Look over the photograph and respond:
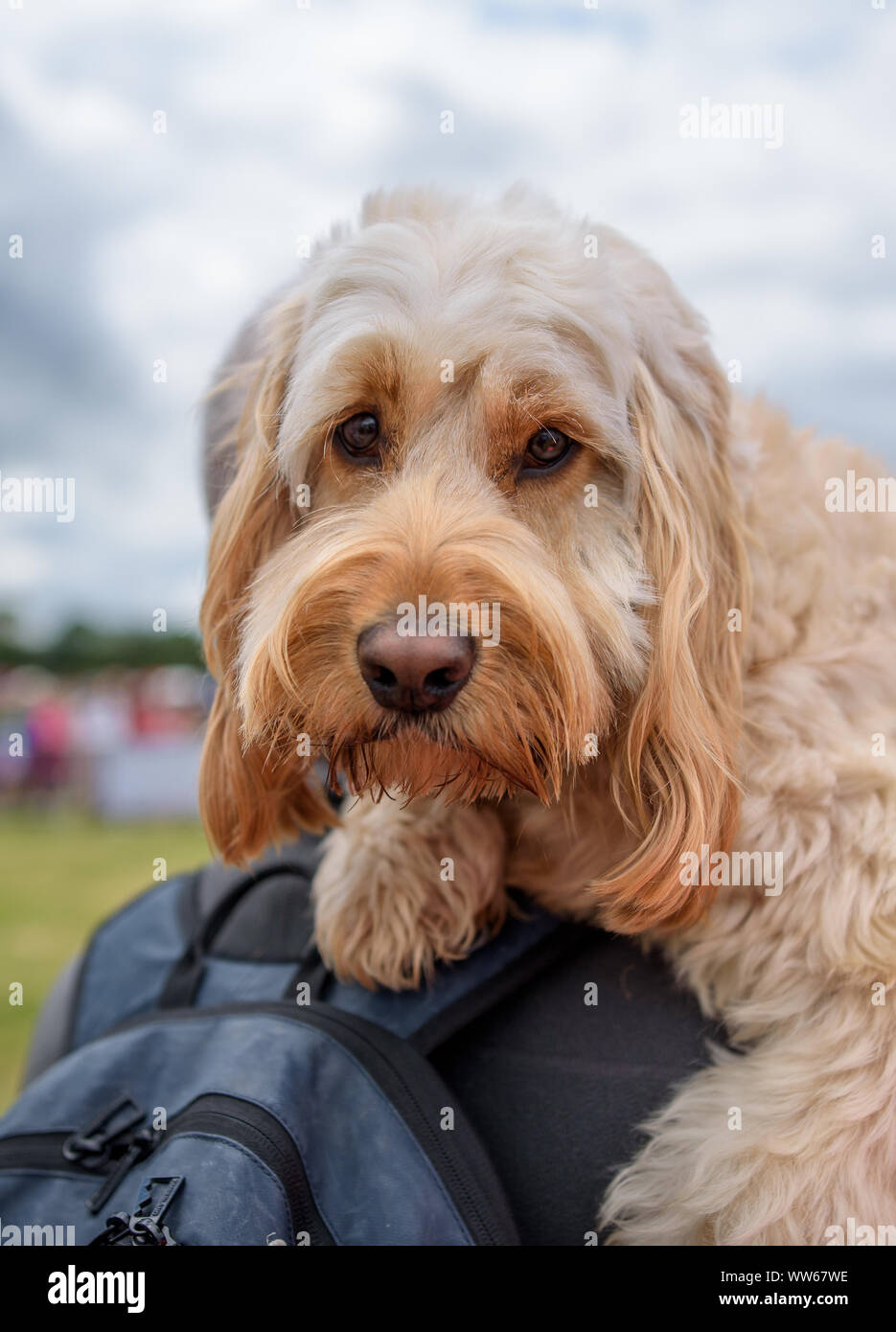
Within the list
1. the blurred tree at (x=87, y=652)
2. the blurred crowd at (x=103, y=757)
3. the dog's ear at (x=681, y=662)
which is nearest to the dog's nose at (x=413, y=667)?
the dog's ear at (x=681, y=662)

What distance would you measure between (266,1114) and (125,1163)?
337mm

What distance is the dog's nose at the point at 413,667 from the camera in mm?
1724

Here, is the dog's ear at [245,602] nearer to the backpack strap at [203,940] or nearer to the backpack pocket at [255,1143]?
the backpack strap at [203,940]

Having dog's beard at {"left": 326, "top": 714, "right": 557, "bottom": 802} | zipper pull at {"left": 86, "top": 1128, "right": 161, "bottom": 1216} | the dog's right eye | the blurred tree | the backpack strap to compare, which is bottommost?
zipper pull at {"left": 86, "top": 1128, "right": 161, "bottom": 1216}

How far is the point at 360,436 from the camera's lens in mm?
2107

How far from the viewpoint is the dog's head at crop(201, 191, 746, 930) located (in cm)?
182

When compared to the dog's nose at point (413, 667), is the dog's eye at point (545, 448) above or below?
above

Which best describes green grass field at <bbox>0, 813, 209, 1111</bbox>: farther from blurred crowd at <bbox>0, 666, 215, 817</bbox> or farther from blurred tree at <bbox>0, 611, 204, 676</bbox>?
blurred tree at <bbox>0, 611, 204, 676</bbox>

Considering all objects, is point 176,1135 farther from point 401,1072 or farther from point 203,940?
point 203,940

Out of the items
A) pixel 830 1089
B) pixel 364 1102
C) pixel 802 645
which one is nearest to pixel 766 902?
pixel 830 1089

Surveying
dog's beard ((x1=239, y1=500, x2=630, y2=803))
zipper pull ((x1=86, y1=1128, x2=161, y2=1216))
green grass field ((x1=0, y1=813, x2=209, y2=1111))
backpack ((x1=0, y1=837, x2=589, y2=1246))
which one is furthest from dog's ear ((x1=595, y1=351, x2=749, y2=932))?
green grass field ((x1=0, y1=813, x2=209, y2=1111))

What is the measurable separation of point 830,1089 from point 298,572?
1.34 meters

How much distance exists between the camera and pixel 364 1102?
1912 millimetres

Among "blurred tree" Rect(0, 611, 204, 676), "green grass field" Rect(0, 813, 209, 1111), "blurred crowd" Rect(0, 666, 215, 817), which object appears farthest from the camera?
"blurred tree" Rect(0, 611, 204, 676)
